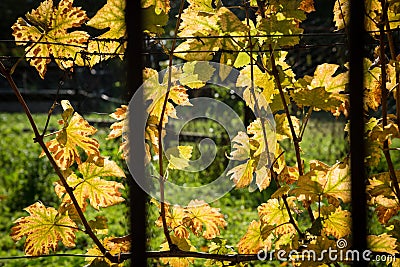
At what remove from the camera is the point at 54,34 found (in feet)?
3.95

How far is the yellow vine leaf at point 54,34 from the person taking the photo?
1176 mm

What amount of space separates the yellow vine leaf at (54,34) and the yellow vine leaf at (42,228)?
277 millimetres

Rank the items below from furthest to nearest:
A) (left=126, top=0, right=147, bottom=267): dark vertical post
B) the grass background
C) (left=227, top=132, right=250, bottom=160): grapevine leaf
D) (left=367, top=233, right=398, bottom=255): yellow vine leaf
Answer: the grass background < (left=227, top=132, right=250, bottom=160): grapevine leaf < (left=367, top=233, right=398, bottom=255): yellow vine leaf < (left=126, top=0, right=147, bottom=267): dark vertical post

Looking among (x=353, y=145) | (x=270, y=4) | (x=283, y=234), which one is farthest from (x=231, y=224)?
(x=353, y=145)

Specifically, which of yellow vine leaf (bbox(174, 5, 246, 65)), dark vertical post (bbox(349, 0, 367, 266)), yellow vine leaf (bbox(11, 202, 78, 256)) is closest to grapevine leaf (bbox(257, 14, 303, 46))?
yellow vine leaf (bbox(174, 5, 246, 65))

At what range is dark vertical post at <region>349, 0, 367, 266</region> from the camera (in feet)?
2.59

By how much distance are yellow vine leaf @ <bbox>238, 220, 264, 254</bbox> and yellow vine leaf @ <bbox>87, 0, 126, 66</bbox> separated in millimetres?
440

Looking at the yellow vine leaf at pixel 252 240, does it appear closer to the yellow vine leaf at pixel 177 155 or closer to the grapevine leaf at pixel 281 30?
the yellow vine leaf at pixel 177 155

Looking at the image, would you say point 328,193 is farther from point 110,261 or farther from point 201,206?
point 110,261

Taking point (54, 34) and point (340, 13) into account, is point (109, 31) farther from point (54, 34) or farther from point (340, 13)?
point (340, 13)

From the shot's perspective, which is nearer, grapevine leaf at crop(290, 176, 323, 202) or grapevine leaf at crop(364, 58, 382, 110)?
grapevine leaf at crop(290, 176, 323, 202)

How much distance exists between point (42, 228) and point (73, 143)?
0.18m

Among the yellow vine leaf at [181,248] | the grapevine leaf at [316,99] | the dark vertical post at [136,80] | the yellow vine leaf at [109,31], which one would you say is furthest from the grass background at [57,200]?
the dark vertical post at [136,80]

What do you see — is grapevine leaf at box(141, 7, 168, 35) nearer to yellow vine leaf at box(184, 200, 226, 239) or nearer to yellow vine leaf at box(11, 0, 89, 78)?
yellow vine leaf at box(11, 0, 89, 78)
